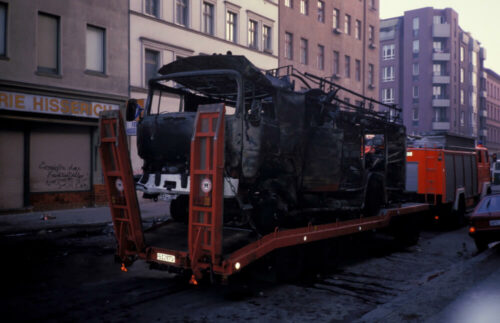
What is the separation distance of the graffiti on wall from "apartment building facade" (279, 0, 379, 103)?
15.5 m

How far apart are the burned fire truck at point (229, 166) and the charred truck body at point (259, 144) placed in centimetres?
2

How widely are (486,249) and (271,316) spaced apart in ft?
23.9

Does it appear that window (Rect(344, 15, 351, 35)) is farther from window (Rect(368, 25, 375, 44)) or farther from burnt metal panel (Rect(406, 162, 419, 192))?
burnt metal panel (Rect(406, 162, 419, 192))

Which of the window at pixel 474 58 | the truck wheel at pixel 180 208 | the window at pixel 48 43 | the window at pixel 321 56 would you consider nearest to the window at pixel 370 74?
the window at pixel 321 56

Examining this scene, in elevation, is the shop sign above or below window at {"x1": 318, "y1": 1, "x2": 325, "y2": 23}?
below

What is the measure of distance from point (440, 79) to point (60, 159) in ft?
184

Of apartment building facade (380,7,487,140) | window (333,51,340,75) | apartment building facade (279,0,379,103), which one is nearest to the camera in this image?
apartment building facade (279,0,379,103)

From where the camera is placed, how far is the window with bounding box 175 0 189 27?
22.9 metres

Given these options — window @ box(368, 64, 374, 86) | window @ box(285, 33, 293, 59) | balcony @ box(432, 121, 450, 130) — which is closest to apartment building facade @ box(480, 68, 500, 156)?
balcony @ box(432, 121, 450, 130)

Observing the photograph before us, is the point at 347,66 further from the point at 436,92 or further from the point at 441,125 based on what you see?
the point at 436,92

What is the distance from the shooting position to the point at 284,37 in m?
30.2

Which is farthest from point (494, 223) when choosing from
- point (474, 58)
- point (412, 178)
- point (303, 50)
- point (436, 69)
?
point (474, 58)

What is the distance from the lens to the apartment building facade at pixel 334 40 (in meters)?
31.0

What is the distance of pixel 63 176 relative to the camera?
60.2 ft
